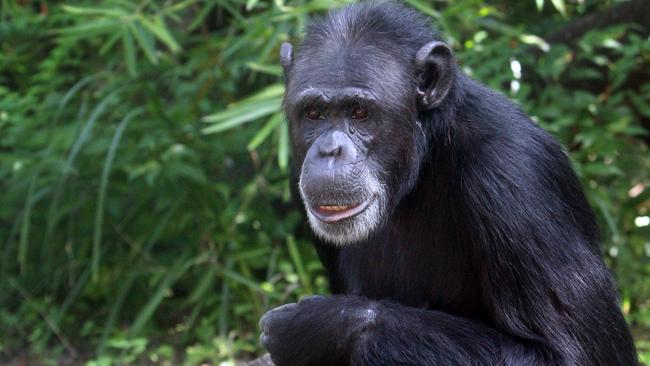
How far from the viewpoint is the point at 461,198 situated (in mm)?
3994

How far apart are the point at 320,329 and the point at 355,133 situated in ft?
2.56

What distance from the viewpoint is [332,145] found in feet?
12.9

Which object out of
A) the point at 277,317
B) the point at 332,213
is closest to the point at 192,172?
the point at 277,317

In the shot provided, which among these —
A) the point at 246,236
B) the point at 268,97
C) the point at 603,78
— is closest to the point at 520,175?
the point at 268,97

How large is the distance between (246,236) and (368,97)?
11.3ft

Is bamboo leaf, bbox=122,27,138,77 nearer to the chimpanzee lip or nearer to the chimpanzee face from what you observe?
the chimpanzee face

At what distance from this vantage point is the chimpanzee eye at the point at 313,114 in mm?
4074

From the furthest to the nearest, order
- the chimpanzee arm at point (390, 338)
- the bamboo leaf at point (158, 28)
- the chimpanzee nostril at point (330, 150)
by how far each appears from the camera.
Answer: the bamboo leaf at point (158, 28), the chimpanzee nostril at point (330, 150), the chimpanzee arm at point (390, 338)

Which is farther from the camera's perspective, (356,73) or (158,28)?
(158,28)

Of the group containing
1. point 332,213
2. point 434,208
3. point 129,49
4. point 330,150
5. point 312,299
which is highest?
point 330,150

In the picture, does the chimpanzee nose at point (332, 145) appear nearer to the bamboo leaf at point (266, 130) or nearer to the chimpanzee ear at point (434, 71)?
the chimpanzee ear at point (434, 71)

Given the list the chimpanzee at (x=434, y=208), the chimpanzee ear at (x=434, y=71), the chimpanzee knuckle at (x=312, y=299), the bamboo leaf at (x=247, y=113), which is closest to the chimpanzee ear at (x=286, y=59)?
the chimpanzee at (x=434, y=208)

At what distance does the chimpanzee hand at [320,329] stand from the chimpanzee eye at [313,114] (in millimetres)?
727

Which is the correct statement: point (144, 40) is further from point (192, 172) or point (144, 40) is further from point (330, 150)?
point (330, 150)
